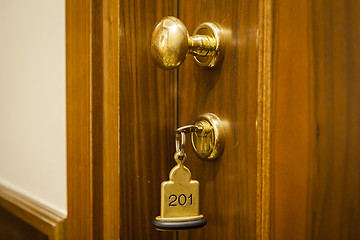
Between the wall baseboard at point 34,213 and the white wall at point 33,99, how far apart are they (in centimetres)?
2

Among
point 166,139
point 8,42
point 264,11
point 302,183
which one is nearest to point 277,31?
point 264,11

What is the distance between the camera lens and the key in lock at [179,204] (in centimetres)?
41

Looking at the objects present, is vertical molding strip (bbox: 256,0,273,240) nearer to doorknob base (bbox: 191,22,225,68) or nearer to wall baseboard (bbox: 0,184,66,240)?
doorknob base (bbox: 191,22,225,68)

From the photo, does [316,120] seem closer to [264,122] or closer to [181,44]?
[264,122]

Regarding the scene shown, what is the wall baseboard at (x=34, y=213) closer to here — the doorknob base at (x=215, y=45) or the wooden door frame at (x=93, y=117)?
the wooden door frame at (x=93, y=117)

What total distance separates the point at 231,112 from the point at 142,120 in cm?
17

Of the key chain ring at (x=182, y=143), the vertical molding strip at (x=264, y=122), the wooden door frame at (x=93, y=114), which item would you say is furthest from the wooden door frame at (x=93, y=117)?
the vertical molding strip at (x=264, y=122)

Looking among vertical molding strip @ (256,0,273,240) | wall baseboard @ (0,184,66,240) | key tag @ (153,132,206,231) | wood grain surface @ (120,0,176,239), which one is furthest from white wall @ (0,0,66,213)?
vertical molding strip @ (256,0,273,240)

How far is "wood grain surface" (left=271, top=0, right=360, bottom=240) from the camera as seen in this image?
0.28 metres

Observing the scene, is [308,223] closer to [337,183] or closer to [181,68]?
[337,183]

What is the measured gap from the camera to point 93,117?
56 cm

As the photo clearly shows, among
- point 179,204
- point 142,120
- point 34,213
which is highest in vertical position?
point 142,120

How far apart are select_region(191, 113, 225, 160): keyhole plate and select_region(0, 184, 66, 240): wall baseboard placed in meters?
0.39

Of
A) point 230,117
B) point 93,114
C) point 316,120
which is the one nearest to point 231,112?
point 230,117
